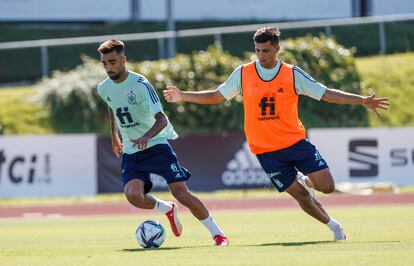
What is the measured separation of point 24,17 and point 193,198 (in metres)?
28.7

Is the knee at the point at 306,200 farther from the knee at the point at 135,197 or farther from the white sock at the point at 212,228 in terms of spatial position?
the knee at the point at 135,197

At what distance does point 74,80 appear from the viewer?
107ft

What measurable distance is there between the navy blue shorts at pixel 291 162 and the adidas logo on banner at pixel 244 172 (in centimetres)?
1402

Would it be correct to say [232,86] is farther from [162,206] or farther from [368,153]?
[368,153]

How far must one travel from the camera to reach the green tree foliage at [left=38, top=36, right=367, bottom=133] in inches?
1249

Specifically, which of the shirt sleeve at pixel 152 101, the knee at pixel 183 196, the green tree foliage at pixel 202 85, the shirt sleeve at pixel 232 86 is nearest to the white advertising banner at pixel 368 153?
the green tree foliage at pixel 202 85

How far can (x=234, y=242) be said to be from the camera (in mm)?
13680

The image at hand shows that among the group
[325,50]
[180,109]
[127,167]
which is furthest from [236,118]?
[127,167]

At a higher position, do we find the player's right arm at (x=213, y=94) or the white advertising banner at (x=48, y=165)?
the player's right arm at (x=213, y=94)

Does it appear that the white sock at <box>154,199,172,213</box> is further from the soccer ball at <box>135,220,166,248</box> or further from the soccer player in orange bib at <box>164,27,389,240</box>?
the soccer player in orange bib at <box>164,27,389,240</box>

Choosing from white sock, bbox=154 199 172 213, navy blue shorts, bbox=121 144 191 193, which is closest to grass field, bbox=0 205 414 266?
white sock, bbox=154 199 172 213

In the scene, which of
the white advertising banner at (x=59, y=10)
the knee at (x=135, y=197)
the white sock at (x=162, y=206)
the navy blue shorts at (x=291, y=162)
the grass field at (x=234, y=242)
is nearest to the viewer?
the grass field at (x=234, y=242)

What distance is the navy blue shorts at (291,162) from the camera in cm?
1312

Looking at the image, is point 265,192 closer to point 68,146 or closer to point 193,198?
point 68,146
